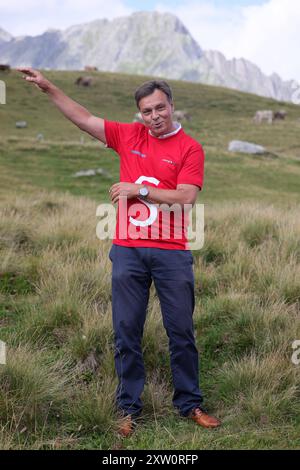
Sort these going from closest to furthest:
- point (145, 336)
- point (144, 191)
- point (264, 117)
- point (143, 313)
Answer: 1. point (144, 191)
2. point (143, 313)
3. point (145, 336)
4. point (264, 117)

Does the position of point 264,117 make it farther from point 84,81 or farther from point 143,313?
point 143,313

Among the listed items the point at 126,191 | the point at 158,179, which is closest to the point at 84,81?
the point at 158,179

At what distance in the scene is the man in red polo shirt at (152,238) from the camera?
3770mm

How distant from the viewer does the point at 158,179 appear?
382cm

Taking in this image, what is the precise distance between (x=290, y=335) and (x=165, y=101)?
7.37 feet

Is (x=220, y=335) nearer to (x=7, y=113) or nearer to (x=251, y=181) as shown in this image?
(x=251, y=181)

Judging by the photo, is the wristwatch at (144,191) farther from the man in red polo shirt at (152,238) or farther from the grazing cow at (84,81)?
the grazing cow at (84,81)

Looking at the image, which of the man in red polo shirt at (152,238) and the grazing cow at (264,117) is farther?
the grazing cow at (264,117)

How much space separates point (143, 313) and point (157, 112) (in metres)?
1.36

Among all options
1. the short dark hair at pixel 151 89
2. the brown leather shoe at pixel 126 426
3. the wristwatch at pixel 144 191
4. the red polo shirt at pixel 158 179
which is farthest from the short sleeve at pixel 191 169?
the brown leather shoe at pixel 126 426

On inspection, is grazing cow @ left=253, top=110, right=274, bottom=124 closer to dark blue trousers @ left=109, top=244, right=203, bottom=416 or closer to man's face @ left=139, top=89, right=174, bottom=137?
man's face @ left=139, top=89, right=174, bottom=137

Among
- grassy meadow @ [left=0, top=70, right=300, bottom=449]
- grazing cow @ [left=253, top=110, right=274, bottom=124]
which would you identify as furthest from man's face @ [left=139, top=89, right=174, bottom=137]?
grazing cow @ [left=253, top=110, right=274, bottom=124]

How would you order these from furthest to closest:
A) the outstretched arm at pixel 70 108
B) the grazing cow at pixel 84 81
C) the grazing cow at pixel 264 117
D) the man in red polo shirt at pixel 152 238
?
1. the grazing cow at pixel 84 81
2. the grazing cow at pixel 264 117
3. the outstretched arm at pixel 70 108
4. the man in red polo shirt at pixel 152 238
